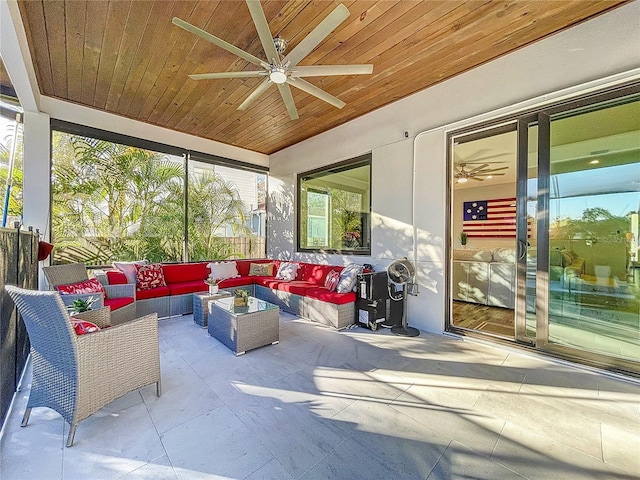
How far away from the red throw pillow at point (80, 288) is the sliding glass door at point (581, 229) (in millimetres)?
4967

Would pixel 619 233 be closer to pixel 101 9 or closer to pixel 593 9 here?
pixel 593 9

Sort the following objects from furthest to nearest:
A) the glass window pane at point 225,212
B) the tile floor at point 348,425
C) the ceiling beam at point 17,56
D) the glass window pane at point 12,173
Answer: the glass window pane at point 225,212
the glass window pane at point 12,173
the ceiling beam at point 17,56
the tile floor at point 348,425

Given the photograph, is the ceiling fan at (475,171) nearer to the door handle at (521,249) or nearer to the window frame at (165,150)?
the door handle at (521,249)

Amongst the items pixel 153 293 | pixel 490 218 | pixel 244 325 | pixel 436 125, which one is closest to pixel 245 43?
pixel 436 125

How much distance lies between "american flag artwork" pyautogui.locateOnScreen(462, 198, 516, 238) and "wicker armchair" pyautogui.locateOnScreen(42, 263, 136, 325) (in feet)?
22.9

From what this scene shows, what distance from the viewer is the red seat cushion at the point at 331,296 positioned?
3764 millimetres

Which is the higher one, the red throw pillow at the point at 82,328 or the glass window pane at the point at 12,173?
the glass window pane at the point at 12,173

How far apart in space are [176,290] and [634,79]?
587cm

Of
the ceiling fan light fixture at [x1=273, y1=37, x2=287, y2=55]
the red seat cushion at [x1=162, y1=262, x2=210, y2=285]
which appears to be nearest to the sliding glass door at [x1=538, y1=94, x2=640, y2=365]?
the ceiling fan light fixture at [x1=273, y1=37, x2=287, y2=55]

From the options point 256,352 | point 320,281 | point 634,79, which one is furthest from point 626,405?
point 320,281

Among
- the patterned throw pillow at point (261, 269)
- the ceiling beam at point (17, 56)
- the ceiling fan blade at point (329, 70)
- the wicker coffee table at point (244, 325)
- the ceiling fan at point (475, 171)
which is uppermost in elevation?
the ceiling beam at point (17, 56)

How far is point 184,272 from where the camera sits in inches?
192

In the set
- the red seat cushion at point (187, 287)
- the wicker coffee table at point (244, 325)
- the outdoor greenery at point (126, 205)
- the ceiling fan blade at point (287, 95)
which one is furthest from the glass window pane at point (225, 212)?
the ceiling fan blade at point (287, 95)

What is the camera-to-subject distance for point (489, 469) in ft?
4.87
